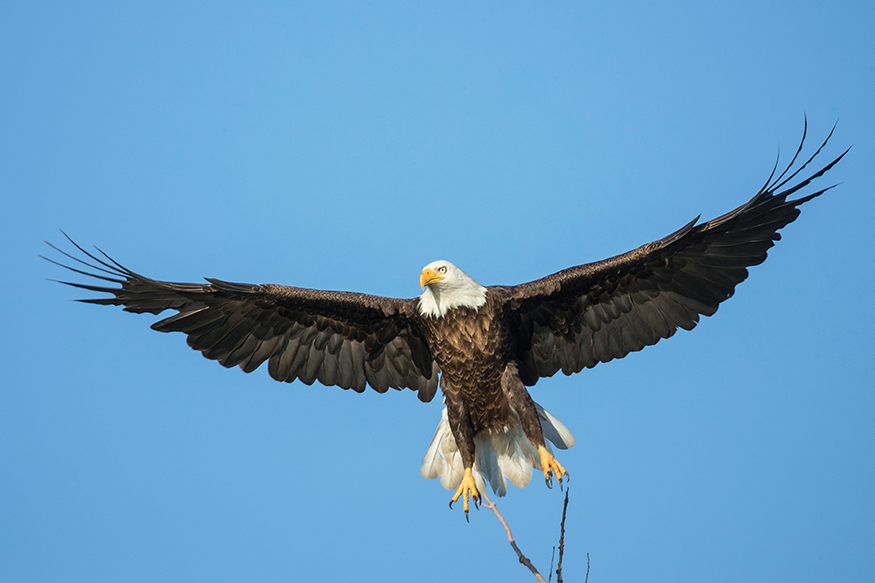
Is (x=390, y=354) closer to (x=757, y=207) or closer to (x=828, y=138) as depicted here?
(x=757, y=207)

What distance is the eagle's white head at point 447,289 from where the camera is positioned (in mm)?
6371

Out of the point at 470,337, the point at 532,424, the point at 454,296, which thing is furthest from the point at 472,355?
the point at 532,424

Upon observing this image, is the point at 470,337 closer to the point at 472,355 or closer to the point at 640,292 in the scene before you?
the point at 472,355

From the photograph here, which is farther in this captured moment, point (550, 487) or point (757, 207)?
point (550, 487)

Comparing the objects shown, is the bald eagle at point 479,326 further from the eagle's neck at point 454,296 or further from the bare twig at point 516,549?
the bare twig at point 516,549

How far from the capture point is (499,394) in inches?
260

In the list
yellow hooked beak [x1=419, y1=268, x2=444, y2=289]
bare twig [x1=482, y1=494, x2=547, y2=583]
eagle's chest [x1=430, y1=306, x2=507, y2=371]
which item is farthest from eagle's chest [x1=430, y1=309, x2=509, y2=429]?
bare twig [x1=482, y1=494, x2=547, y2=583]

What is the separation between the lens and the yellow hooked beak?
6.34 metres

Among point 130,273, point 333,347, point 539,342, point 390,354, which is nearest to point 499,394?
point 539,342

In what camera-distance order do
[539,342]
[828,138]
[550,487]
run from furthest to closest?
1. [539,342]
2. [550,487]
3. [828,138]

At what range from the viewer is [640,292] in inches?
259

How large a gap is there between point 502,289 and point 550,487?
1.70 metres

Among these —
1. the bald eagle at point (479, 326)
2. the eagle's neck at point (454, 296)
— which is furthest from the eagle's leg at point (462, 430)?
the eagle's neck at point (454, 296)

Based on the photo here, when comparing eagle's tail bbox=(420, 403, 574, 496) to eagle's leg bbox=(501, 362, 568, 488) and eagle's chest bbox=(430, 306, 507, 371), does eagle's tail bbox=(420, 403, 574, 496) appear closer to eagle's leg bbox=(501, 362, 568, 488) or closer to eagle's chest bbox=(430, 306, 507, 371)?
eagle's leg bbox=(501, 362, 568, 488)
